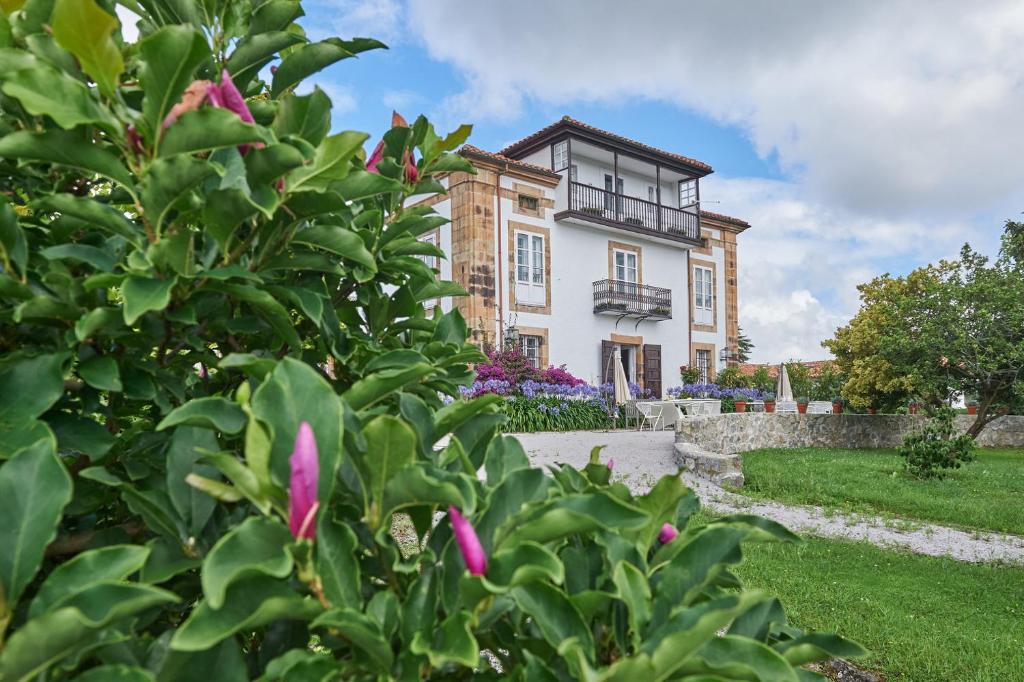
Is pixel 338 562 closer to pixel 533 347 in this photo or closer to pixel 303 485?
pixel 303 485

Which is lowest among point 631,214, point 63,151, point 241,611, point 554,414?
point 554,414

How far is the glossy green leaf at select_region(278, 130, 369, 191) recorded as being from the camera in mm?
797

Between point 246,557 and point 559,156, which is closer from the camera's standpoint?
point 246,557

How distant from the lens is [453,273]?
1797 cm

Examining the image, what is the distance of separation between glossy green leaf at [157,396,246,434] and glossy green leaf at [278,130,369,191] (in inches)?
11.0

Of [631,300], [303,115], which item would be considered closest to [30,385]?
[303,115]

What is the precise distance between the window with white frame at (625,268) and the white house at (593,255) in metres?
0.03

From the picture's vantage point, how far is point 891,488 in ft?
27.6

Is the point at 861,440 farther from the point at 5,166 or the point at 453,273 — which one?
the point at 5,166

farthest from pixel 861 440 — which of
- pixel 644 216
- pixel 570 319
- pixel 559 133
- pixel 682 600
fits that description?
pixel 682 600

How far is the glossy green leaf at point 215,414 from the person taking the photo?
665 millimetres

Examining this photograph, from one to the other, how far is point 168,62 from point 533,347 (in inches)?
707

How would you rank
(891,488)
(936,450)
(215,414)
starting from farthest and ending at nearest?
(936,450) < (891,488) < (215,414)

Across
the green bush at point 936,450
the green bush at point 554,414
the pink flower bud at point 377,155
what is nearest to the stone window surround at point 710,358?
the green bush at point 554,414
